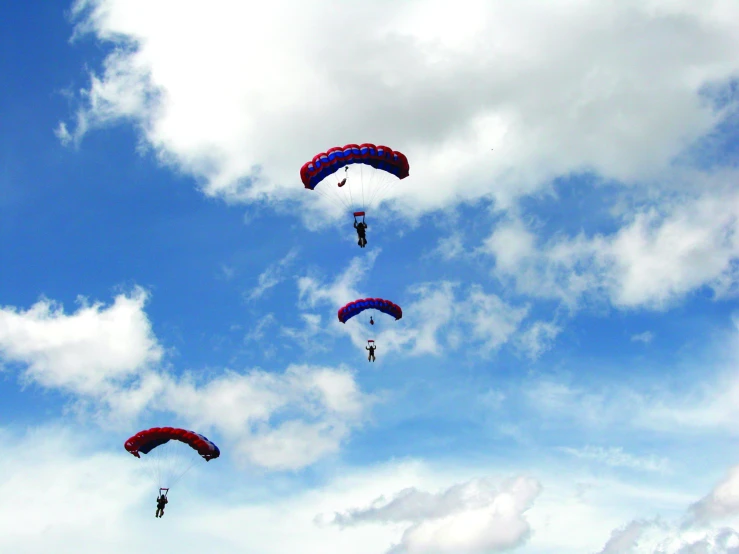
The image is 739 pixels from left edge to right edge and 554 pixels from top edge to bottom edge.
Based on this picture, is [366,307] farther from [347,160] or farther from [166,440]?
[166,440]

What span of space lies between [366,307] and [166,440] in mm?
17994

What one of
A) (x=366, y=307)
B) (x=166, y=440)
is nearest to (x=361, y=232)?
(x=366, y=307)

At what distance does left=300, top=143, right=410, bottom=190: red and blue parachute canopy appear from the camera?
4969cm

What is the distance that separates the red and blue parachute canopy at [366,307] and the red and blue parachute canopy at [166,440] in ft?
47.1

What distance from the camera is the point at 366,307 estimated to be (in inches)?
2318

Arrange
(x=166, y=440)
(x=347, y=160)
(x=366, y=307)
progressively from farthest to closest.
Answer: (x=366, y=307)
(x=166, y=440)
(x=347, y=160)

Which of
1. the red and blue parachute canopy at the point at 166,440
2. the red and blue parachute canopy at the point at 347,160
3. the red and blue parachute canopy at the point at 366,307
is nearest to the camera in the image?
the red and blue parachute canopy at the point at 347,160

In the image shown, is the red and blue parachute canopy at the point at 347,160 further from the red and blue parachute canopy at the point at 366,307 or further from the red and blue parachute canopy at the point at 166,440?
the red and blue parachute canopy at the point at 166,440

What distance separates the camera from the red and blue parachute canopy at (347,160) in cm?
4969

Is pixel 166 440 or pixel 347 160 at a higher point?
pixel 347 160

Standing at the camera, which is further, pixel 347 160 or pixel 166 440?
pixel 166 440

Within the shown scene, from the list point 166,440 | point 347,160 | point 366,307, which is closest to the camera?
point 347,160

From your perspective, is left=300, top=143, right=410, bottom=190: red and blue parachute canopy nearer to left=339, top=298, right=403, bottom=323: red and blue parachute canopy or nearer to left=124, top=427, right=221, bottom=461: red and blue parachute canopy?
left=339, top=298, right=403, bottom=323: red and blue parachute canopy

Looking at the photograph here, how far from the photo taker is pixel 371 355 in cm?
6275
